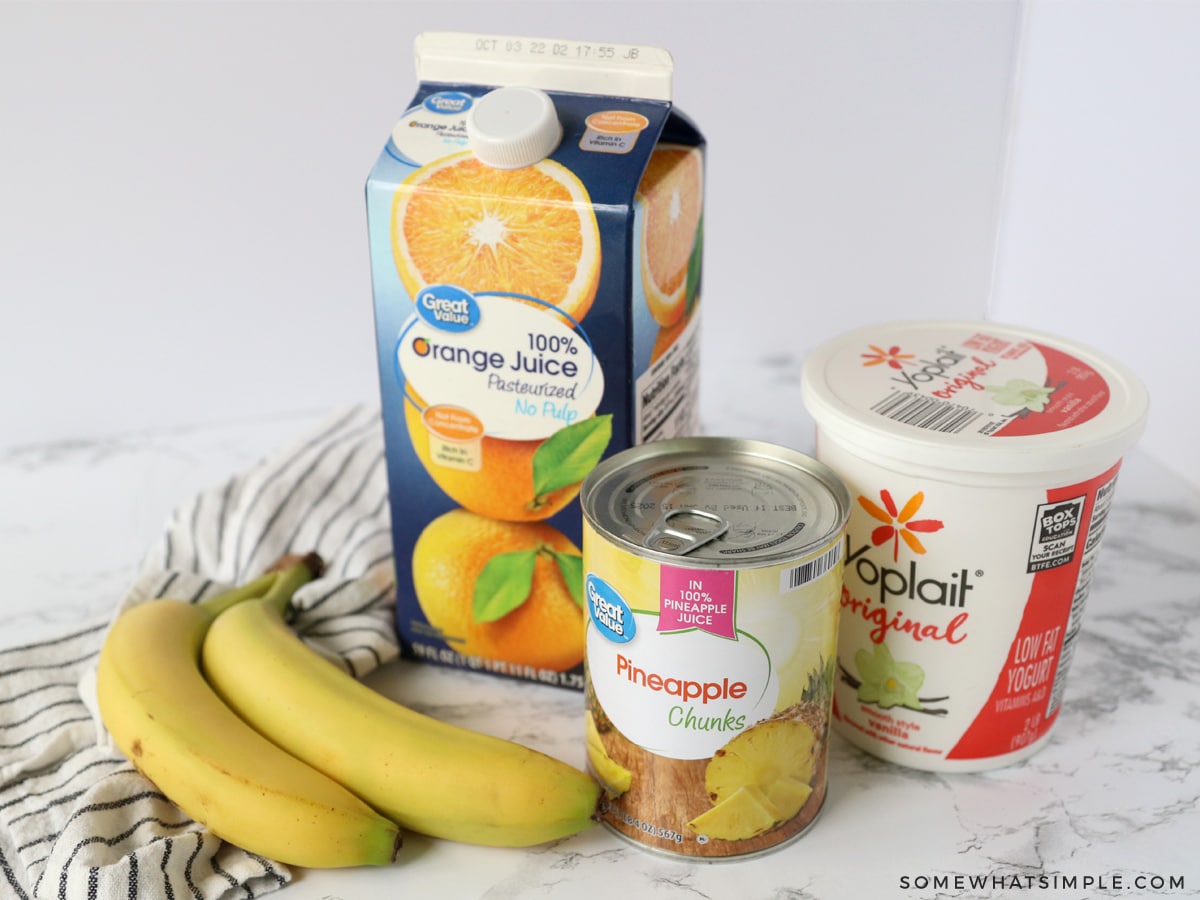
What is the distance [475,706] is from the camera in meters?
0.94

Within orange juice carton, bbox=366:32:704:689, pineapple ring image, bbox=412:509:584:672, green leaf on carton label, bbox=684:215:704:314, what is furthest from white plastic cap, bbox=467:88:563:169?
pineapple ring image, bbox=412:509:584:672

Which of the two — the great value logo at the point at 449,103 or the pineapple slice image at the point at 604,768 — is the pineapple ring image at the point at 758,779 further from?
the great value logo at the point at 449,103

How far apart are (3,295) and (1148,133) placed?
45.1 inches

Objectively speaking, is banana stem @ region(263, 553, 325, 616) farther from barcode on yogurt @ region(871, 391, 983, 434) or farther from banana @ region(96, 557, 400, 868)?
barcode on yogurt @ region(871, 391, 983, 434)

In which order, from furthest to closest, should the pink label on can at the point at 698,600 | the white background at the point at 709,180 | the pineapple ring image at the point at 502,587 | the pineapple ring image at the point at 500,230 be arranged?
the white background at the point at 709,180 → the pineapple ring image at the point at 502,587 → the pineapple ring image at the point at 500,230 → the pink label on can at the point at 698,600

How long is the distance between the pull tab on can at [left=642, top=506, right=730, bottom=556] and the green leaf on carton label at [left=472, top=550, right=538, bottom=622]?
18 centimetres

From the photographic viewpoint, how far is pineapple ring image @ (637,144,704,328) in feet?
2.74

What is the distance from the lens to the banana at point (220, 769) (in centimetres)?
75

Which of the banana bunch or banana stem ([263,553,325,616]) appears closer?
the banana bunch

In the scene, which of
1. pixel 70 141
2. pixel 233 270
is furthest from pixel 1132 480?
pixel 70 141

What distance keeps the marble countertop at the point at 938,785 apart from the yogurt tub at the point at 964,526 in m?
0.04

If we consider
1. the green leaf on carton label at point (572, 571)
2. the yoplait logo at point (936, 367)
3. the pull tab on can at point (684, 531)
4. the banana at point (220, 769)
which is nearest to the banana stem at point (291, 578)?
the banana at point (220, 769)

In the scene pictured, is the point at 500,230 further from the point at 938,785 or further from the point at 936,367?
the point at 938,785

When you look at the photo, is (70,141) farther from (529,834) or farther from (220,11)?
(529,834)
